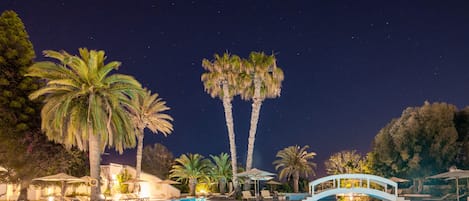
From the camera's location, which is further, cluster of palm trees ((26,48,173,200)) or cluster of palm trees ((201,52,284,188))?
cluster of palm trees ((201,52,284,188))

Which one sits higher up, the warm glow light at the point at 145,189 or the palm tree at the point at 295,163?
the palm tree at the point at 295,163

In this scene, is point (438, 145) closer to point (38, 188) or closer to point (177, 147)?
point (38, 188)

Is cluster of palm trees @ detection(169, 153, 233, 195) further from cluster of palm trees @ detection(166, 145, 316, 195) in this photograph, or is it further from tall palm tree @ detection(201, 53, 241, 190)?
tall palm tree @ detection(201, 53, 241, 190)

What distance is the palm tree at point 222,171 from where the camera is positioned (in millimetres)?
51125

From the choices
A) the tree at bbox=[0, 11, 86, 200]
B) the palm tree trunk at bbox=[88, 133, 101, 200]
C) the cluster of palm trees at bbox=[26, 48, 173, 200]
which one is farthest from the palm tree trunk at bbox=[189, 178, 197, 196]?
the palm tree trunk at bbox=[88, 133, 101, 200]

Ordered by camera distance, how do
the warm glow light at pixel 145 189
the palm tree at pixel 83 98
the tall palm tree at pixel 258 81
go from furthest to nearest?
the warm glow light at pixel 145 189
the tall palm tree at pixel 258 81
the palm tree at pixel 83 98

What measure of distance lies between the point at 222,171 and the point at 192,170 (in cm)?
320

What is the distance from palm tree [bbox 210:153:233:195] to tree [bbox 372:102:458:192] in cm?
1640

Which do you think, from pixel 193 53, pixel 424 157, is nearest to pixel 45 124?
pixel 424 157

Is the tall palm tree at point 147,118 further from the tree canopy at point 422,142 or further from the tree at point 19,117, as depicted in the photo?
the tree canopy at point 422,142

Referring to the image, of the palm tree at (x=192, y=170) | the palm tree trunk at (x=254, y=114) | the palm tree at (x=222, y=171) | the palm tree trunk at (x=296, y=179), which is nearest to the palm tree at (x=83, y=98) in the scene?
the palm tree trunk at (x=254, y=114)

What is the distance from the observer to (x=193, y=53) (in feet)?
230

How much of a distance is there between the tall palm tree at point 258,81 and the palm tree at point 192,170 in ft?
40.0

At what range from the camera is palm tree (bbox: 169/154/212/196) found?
165 feet
